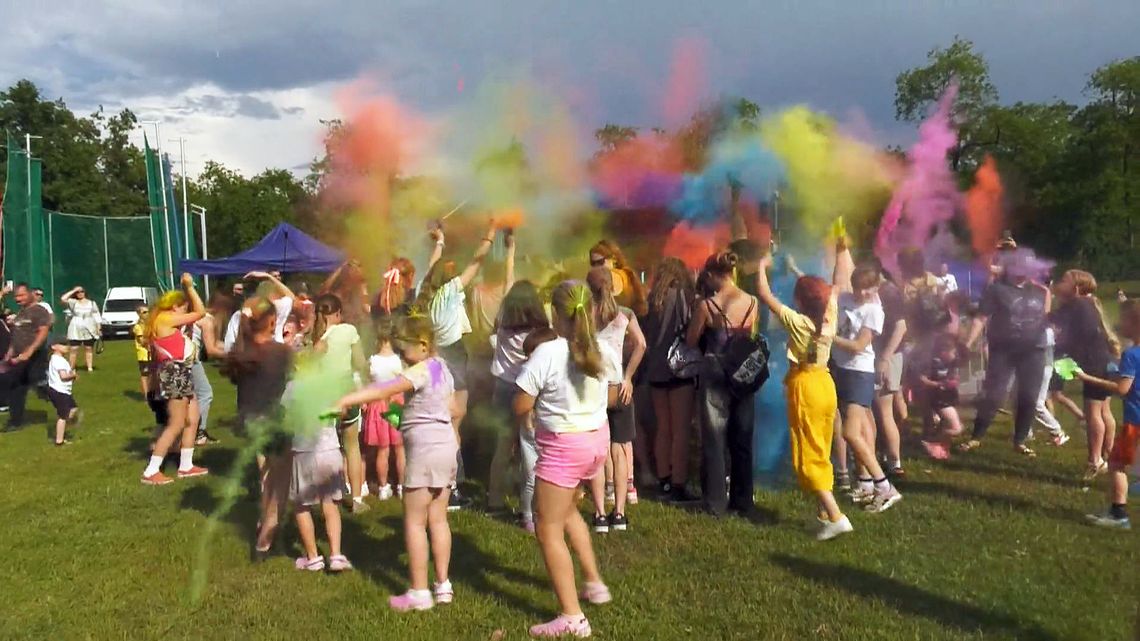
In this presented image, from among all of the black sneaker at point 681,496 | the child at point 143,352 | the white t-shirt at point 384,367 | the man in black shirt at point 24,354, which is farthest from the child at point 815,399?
the man in black shirt at point 24,354

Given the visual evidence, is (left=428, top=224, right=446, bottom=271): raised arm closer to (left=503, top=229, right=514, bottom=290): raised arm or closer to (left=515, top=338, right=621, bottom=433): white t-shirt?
(left=503, top=229, right=514, bottom=290): raised arm

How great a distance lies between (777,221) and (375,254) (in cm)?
336

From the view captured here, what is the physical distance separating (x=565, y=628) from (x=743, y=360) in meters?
2.54

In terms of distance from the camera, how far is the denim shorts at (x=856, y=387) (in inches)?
Answer: 241

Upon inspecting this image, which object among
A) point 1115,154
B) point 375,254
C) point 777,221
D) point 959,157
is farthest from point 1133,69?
point 375,254

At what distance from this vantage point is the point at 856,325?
6.22 meters

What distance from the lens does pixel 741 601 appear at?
14.5ft

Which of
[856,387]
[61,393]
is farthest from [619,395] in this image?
[61,393]

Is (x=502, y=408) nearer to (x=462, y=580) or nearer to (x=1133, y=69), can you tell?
(x=462, y=580)

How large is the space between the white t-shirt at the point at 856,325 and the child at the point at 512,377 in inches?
95.3

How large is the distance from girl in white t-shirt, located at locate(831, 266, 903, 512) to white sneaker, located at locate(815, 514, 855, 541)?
657 mm

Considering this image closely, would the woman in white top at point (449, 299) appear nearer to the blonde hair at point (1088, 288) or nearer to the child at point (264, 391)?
the child at point (264, 391)

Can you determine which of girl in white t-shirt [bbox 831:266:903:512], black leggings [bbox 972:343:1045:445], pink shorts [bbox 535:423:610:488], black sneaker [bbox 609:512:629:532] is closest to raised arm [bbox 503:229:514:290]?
black sneaker [bbox 609:512:629:532]

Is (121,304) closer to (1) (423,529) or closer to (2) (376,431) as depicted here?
(2) (376,431)
